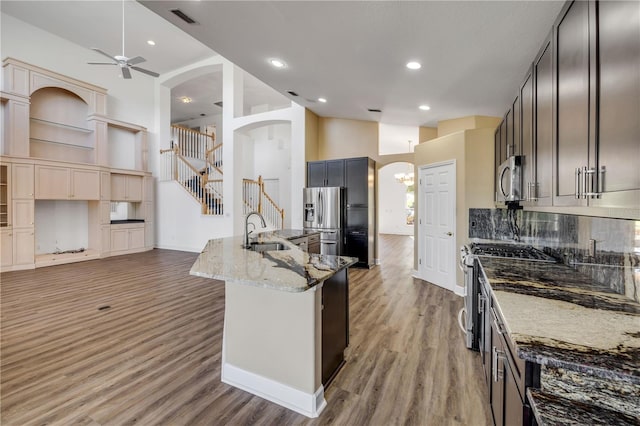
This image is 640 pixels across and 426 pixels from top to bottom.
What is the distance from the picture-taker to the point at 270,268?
6.16 ft

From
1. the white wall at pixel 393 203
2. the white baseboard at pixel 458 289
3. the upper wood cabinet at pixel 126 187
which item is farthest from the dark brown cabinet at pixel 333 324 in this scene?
the white wall at pixel 393 203

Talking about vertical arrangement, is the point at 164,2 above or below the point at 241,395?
above

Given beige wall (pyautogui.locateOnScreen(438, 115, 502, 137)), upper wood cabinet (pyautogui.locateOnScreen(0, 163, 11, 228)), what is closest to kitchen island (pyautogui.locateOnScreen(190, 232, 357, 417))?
beige wall (pyautogui.locateOnScreen(438, 115, 502, 137))

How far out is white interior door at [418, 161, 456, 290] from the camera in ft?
14.5

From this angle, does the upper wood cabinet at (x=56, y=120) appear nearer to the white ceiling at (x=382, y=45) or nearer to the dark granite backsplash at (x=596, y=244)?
the white ceiling at (x=382, y=45)

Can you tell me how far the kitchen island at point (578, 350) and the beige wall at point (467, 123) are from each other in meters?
4.29

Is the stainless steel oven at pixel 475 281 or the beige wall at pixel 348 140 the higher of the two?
the beige wall at pixel 348 140

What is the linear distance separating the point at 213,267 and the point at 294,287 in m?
0.69

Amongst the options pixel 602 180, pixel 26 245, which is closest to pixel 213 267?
pixel 602 180

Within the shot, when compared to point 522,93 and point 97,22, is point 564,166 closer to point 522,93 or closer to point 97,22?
point 522,93

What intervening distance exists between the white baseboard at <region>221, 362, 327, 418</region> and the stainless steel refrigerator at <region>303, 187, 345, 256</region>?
3.76 meters

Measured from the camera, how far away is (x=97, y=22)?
6.07 meters

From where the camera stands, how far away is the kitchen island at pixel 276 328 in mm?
1804

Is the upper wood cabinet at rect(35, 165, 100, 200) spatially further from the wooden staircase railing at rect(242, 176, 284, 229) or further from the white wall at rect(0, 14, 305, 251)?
the wooden staircase railing at rect(242, 176, 284, 229)
